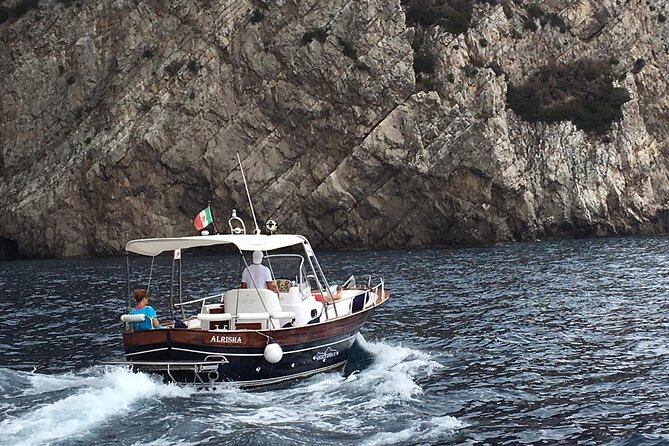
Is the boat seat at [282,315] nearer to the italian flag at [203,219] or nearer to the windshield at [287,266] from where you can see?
the italian flag at [203,219]

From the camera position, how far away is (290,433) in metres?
13.7

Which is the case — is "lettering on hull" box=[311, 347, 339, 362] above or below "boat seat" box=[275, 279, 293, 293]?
below

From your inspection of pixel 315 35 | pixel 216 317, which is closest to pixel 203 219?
pixel 216 317

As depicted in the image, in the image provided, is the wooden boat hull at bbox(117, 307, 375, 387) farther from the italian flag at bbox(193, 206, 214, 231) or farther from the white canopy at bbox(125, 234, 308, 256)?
the italian flag at bbox(193, 206, 214, 231)

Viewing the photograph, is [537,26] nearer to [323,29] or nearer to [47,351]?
[323,29]

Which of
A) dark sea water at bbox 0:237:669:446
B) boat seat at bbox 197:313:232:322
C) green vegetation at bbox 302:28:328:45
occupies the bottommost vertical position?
dark sea water at bbox 0:237:669:446

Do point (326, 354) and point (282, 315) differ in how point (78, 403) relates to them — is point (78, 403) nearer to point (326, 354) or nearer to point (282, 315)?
point (282, 315)

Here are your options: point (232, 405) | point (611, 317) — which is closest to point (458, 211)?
point (611, 317)

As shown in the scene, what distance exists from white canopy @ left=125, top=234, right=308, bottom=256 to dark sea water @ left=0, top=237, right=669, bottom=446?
3148mm

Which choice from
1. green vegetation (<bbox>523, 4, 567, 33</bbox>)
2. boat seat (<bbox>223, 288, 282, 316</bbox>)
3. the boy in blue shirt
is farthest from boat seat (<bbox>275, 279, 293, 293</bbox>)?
green vegetation (<bbox>523, 4, 567, 33</bbox>)

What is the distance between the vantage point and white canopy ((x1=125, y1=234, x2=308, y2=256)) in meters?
17.9

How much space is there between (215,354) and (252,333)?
2.98 feet

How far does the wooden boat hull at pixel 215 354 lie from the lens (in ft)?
55.0

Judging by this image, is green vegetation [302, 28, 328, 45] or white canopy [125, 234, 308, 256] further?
green vegetation [302, 28, 328, 45]
